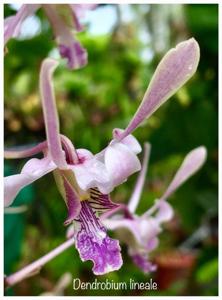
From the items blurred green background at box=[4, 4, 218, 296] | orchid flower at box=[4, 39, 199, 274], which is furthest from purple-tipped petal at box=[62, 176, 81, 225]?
blurred green background at box=[4, 4, 218, 296]

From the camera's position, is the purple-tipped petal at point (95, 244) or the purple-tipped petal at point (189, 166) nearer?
the purple-tipped petal at point (95, 244)

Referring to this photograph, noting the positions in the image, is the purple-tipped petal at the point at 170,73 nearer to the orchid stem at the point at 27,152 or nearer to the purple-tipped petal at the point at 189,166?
the orchid stem at the point at 27,152

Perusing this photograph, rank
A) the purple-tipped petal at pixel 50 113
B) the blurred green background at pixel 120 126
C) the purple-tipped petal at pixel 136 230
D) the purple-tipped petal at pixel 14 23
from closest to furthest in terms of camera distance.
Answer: the purple-tipped petal at pixel 50 113
the purple-tipped petal at pixel 14 23
the purple-tipped petal at pixel 136 230
the blurred green background at pixel 120 126

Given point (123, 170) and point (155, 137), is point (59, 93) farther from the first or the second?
point (123, 170)

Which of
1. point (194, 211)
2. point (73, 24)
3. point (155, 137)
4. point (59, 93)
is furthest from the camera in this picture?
point (59, 93)

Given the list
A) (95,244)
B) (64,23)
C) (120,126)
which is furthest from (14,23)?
(120,126)

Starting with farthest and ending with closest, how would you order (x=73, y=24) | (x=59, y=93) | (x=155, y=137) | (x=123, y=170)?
(x=59, y=93), (x=155, y=137), (x=73, y=24), (x=123, y=170)

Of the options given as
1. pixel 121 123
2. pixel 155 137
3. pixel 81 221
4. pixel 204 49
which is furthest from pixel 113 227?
pixel 121 123

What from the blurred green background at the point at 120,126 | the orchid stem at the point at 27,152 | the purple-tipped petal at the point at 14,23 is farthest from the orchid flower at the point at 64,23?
the blurred green background at the point at 120,126
